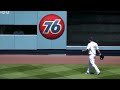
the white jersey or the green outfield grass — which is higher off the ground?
the white jersey

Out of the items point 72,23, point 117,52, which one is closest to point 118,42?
point 117,52

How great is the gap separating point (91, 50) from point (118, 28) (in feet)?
29.2

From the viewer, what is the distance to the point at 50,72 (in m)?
14.3

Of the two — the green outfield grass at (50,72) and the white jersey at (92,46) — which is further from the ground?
the white jersey at (92,46)

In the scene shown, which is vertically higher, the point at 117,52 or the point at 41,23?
the point at 41,23

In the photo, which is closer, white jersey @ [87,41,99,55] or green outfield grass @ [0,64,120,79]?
green outfield grass @ [0,64,120,79]

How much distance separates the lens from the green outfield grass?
12.9 metres

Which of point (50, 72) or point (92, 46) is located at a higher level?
point (92, 46)

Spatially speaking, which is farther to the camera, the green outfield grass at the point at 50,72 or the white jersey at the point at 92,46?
the white jersey at the point at 92,46

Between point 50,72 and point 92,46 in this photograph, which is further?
point 50,72

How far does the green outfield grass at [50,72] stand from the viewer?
12.9m

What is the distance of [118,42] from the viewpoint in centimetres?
2259
